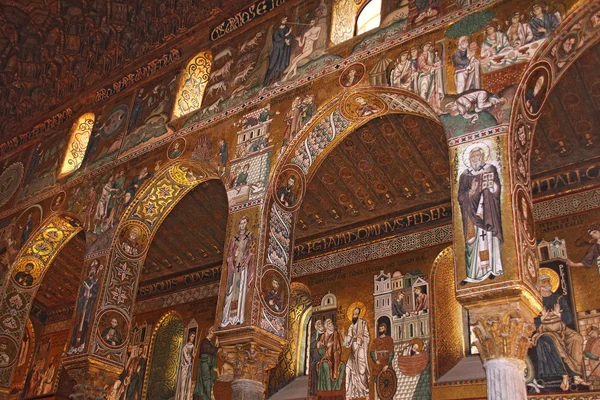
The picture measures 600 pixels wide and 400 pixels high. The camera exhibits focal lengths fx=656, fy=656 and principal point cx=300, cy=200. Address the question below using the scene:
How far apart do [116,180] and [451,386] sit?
674 centimetres

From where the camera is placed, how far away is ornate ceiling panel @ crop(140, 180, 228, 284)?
13750 millimetres

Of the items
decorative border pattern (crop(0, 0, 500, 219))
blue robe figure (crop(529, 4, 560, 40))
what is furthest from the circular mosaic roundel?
blue robe figure (crop(529, 4, 560, 40))

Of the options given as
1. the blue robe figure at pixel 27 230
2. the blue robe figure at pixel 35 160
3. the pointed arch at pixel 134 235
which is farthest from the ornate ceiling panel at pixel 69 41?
the pointed arch at pixel 134 235

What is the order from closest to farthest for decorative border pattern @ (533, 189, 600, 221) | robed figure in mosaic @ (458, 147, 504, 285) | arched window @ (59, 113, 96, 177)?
robed figure in mosaic @ (458, 147, 504, 285)
decorative border pattern @ (533, 189, 600, 221)
arched window @ (59, 113, 96, 177)

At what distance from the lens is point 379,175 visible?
11859mm

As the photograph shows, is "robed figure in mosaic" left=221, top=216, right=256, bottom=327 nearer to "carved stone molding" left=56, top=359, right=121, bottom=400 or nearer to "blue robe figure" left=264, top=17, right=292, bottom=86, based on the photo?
"blue robe figure" left=264, top=17, right=292, bottom=86

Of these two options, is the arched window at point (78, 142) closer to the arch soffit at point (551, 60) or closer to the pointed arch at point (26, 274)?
the pointed arch at point (26, 274)

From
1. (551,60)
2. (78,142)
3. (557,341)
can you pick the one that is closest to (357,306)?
(557,341)

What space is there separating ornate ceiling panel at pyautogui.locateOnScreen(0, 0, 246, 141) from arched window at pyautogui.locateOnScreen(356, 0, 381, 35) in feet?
11.9

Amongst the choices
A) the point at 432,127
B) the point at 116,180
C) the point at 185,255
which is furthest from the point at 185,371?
the point at 432,127

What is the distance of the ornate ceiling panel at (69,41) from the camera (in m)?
13.5

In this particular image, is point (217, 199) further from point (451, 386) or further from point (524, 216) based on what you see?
point (524, 216)

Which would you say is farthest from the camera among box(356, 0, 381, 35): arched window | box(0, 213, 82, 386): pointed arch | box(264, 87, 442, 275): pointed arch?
box(0, 213, 82, 386): pointed arch

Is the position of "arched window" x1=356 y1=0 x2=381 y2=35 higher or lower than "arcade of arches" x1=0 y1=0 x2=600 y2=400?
higher
